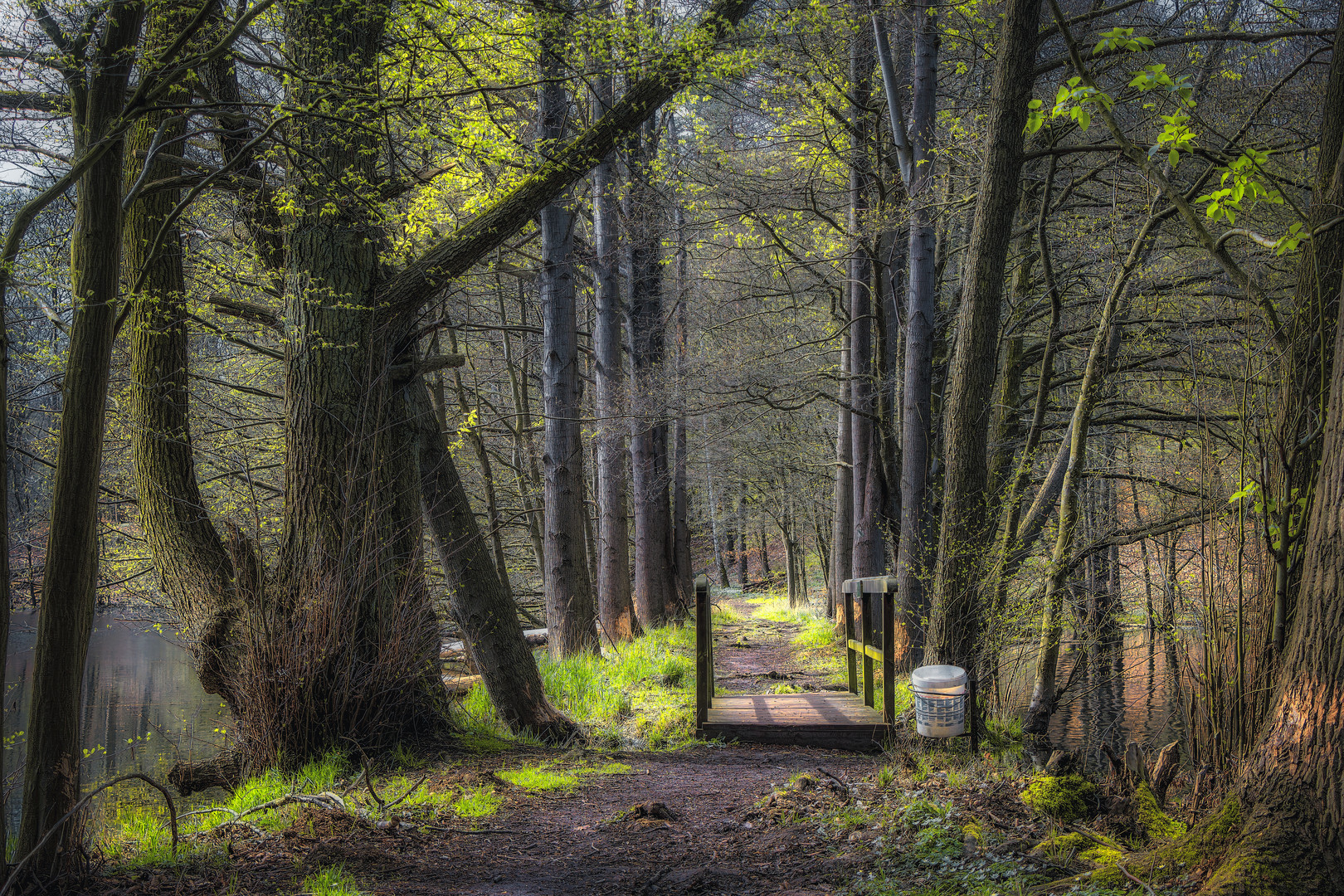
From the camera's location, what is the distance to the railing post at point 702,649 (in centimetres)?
693

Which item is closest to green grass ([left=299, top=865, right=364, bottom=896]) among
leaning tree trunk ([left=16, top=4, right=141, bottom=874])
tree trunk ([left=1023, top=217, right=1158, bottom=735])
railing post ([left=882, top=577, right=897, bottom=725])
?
leaning tree trunk ([left=16, top=4, right=141, bottom=874])

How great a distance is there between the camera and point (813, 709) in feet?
23.7

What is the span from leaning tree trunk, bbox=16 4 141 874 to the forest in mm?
19

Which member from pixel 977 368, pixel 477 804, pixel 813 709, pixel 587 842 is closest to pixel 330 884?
pixel 587 842

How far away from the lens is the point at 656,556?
44.8 ft

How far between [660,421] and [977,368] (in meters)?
5.51

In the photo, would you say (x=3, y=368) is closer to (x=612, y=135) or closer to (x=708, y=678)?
(x=612, y=135)

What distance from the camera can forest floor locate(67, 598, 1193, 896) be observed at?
11.4 ft

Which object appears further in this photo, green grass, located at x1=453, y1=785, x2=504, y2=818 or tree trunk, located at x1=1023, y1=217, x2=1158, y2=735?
tree trunk, located at x1=1023, y1=217, x2=1158, y2=735

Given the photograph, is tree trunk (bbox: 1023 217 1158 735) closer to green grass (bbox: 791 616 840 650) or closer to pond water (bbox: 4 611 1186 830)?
pond water (bbox: 4 611 1186 830)

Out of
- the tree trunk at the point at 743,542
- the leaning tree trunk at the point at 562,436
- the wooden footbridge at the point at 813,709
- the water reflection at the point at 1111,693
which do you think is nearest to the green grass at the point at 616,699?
the wooden footbridge at the point at 813,709

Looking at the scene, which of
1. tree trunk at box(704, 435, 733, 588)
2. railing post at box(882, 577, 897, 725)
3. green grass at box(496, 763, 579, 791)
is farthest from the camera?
tree trunk at box(704, 435, 733, 588)

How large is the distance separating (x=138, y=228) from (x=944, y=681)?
6124 millimetres

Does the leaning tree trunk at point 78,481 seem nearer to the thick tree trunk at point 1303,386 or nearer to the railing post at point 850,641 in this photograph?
the thick tree trunk at point 1303,386
